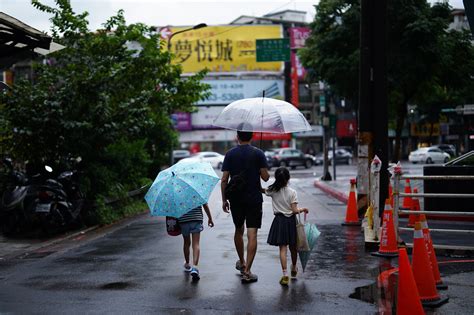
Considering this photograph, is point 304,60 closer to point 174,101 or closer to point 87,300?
point 174,101

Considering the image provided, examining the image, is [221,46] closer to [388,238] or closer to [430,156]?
[430,156]

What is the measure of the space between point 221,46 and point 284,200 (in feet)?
201

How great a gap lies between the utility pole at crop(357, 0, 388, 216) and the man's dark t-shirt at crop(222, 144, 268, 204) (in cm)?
551

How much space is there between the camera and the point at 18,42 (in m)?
9.34

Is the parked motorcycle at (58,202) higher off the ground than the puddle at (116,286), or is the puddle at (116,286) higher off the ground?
the parked motorcycle at (58,202)

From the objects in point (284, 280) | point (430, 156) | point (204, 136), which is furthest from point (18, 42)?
point (204, 136)

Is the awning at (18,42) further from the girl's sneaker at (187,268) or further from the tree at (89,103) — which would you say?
the tree at (89,103)

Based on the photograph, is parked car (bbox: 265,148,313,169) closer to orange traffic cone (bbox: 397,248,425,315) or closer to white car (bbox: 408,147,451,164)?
white car (bbox: 408,147,451,164)

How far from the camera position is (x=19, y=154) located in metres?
14.6

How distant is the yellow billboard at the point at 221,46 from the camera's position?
2662 inches

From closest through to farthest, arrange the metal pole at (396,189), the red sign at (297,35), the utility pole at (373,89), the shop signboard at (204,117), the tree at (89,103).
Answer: the metal pole at (396,189) < the utility pole at (373,89) < the tree at (89,103) < the red sign at (297,35) < the shop signboard at (204,117)

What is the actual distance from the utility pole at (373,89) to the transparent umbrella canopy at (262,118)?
4719mm

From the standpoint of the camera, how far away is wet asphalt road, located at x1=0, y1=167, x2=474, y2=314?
6.84 meters

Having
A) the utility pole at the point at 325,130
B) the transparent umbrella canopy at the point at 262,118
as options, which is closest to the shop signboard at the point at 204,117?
the utility pole at the point at 325,130
